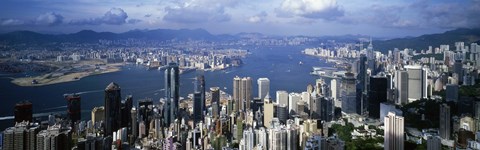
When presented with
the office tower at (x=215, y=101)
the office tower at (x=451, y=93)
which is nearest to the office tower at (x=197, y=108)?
the office tower at (x=215, y=101)

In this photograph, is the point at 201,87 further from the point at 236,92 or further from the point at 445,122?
the point at 445,122

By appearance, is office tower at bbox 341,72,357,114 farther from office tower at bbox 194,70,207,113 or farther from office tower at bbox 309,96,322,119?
office tower at bbox 194,70,207,113

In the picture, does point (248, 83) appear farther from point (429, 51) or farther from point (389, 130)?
point (429, 51)

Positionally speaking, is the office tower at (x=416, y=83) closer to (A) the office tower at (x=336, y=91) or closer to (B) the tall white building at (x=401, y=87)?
(B) the tall white building at (x=401, y=87)

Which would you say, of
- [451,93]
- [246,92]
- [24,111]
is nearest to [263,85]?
[246,92]

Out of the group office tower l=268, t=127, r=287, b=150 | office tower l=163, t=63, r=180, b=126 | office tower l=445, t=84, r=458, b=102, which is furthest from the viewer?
office tower l=445, t=84, r=458, b=102

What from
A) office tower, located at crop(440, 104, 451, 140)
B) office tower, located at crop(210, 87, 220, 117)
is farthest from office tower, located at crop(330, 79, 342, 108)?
office tower, located at crop(210, 87, 220, 117)

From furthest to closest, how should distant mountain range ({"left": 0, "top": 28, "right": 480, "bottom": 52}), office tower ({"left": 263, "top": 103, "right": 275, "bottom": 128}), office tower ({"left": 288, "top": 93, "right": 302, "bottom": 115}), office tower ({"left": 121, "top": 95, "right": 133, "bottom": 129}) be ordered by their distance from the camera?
office tower ({"left": 288, "top": 93, "right": 302, "bottom": 115}), office tower ({"left": 263, "top": 103, "right": 275, "bottom": 128}), office tower ({"left": 121, "top": 95, "right": 133, "bottom": 129}), distant mountain range ({"left": 0, "top": 28, "right": 480, "bottom": 52})

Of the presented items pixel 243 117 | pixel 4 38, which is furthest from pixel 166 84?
pixel 4 38
